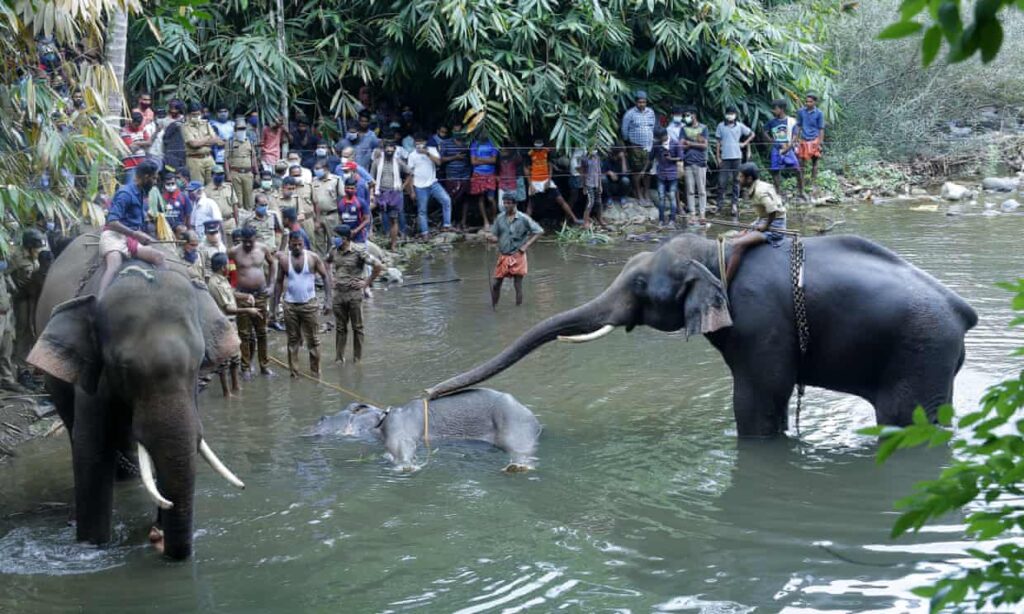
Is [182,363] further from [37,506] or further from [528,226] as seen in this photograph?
[528,226]

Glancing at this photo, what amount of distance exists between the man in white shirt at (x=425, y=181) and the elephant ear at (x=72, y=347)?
11612mm

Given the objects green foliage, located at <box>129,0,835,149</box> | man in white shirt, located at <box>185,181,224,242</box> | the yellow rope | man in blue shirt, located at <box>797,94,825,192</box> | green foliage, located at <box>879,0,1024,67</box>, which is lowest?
the yellow rope

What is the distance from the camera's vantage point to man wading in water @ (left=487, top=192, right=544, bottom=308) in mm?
13398

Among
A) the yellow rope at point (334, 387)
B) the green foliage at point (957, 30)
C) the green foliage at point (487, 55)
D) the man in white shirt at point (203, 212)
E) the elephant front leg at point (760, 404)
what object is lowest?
the yellow rope at point (334, 387)

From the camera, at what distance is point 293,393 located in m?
10.6

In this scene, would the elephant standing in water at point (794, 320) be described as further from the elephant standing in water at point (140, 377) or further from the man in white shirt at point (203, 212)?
the man in white shirt at point (203, 212)

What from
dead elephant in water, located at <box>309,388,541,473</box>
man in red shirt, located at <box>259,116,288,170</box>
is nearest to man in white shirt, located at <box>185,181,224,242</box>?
man in red shirt, located at <box>259,116,288,170</box>

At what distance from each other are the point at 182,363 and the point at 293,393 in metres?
4.38

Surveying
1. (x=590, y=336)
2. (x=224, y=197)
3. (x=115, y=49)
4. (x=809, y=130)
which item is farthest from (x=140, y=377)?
(x=809, y=130)

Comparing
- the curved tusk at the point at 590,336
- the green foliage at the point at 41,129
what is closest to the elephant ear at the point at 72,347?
the green foliage at the point at 41,129

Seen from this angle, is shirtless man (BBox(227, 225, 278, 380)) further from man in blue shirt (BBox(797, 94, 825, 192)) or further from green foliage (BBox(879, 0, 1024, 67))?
man in blue shirt (BBox(797, 94, 825, 192))

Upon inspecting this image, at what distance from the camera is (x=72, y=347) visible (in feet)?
21.7

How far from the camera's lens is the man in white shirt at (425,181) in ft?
59.5

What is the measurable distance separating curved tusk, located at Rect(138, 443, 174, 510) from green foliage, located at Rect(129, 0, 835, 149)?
12.0 m
